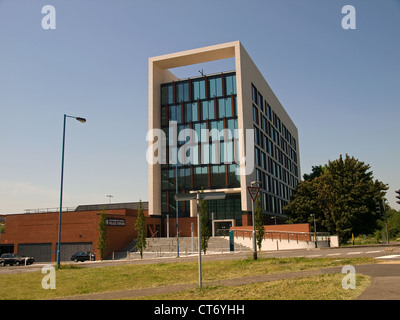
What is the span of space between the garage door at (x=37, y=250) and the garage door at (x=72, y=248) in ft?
9.83

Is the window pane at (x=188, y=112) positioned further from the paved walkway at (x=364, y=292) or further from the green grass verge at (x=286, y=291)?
the green grass verge at (x=286, y=291)

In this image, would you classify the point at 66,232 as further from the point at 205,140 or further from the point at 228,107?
the point at 228,107

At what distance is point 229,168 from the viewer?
57.6 meters

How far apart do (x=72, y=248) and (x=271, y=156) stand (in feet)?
134

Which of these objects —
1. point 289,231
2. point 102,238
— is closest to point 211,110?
point 289,231

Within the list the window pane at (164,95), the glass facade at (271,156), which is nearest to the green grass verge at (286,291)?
the glass facade at (271,156)

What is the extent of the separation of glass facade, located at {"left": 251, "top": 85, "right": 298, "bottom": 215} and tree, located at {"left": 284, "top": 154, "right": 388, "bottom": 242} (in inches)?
462

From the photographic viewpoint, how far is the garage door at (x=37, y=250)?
52.3m

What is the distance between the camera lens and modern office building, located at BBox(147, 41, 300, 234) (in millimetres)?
57769

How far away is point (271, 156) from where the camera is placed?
73125mm

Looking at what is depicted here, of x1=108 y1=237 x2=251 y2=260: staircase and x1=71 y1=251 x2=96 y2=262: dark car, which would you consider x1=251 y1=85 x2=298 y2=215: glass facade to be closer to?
x1=108 y1=237 x2=251 y2=260: staircase

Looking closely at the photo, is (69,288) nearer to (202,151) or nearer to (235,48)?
(202,151)
